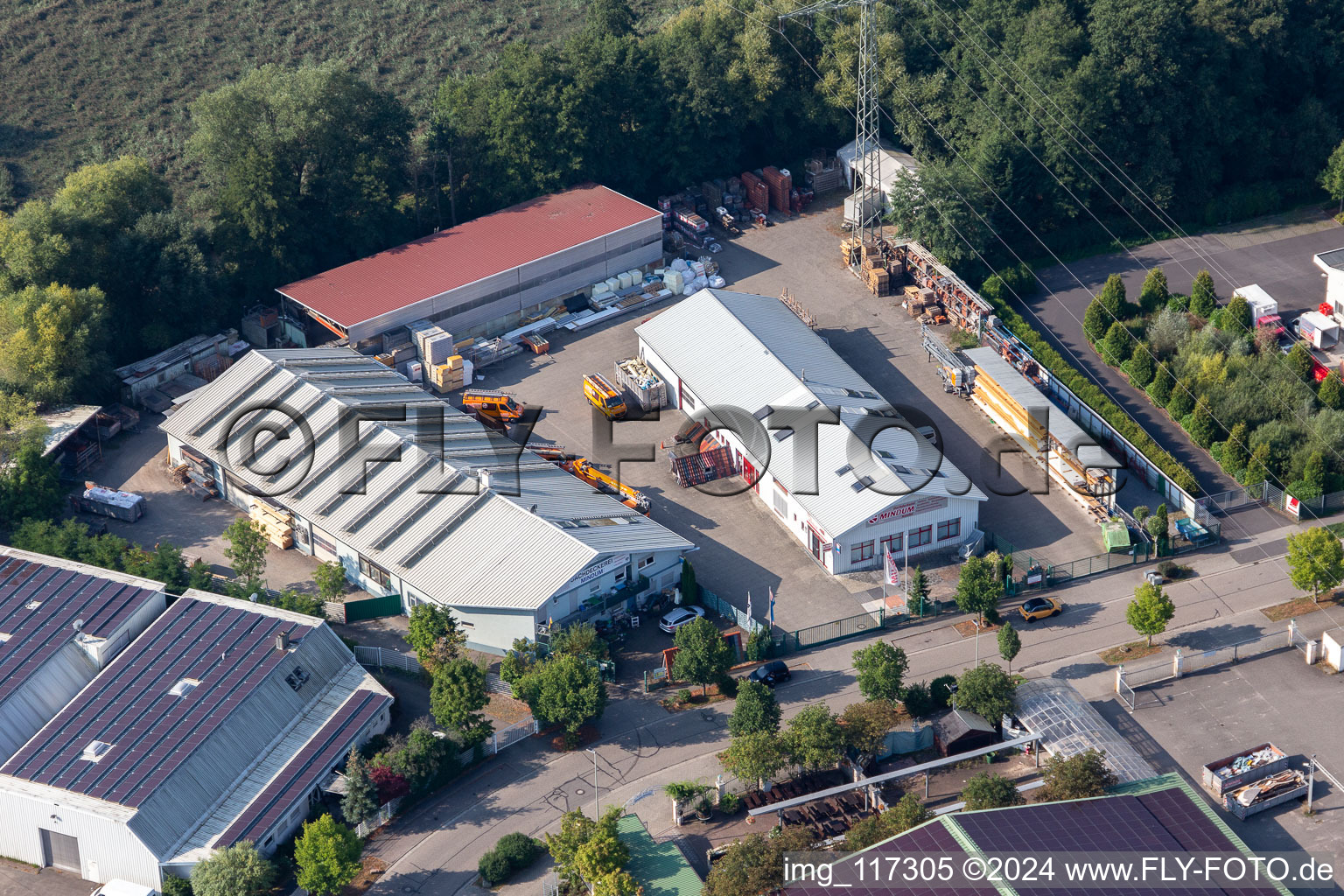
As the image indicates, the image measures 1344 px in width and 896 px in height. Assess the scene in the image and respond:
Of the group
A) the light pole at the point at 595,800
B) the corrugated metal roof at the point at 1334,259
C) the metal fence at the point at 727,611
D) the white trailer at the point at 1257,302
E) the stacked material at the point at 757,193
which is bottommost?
the light pole at the point at 595,800

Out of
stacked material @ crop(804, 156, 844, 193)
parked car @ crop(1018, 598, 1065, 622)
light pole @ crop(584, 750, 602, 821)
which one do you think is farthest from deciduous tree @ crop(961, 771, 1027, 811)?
stacked material @ crop(804, 156, 844, 193)

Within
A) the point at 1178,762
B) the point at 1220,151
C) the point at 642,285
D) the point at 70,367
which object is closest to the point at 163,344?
the point at 70,367

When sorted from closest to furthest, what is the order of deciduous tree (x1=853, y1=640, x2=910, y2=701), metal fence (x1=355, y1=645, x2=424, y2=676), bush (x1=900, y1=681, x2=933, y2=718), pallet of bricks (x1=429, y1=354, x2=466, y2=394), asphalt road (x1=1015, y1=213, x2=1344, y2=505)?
deciduous tree (x1=853, y1=640, x2=910, y2=701)
bush (x1=900, y1=681, x2=933, y2=718)
metal fence (x1=355, y1=645, x2=424, y2=676)
pallet of bricks (x1=429, y1=354, x2=466, y2=394)
asphalt road (x1=1015, y1=213, x2=1344, y2=505)

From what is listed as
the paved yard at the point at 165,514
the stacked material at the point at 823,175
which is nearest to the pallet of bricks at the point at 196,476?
the paved yard at the point at 165,514

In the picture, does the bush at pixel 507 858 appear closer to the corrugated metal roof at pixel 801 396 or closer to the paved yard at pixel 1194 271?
the corrugated metal roof at pixel 801 396

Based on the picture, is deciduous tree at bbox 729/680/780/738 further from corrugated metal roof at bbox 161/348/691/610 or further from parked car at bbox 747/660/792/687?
corrugated metal roof at bbox 161/348/691/610

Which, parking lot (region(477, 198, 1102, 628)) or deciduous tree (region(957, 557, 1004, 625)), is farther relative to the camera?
parking lot (region(477, 198, 1102, 628))
